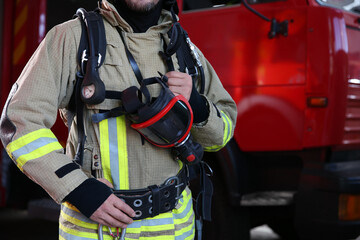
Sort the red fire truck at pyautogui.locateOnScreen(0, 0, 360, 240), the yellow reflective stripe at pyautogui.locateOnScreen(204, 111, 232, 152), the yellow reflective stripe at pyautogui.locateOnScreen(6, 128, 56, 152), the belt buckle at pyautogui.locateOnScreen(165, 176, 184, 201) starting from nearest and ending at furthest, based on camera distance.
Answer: the yellow reflective stripe at pyautogui.locateOnScreen(6, 128, 56, 152) < the belt buckle at pyautogui.locateOnScreen(165, 176, 184, 201) < the yellow reflective stripe at pyautogui.locateOnScreen(204, 111, 232, 152) < the red fire truck at pyautogui.locateOnScreen(0, 0, 360, 240)

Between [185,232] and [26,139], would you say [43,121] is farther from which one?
[185,232]

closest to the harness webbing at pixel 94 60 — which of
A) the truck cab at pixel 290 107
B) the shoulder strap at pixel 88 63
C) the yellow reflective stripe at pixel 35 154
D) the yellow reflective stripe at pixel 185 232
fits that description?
the shoulder strap at pixel 88 63

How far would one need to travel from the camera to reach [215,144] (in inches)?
72.7

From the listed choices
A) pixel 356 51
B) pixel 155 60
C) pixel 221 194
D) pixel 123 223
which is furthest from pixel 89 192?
pixel 356 51

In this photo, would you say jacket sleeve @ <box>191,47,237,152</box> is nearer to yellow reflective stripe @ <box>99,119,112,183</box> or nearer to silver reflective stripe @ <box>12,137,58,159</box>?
yellow reflective stripe @ <box>99,119,112,183</box>

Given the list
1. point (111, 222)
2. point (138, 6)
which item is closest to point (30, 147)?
point (111, 222)

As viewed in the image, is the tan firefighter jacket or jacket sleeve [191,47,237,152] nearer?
the tan firefighter jacket

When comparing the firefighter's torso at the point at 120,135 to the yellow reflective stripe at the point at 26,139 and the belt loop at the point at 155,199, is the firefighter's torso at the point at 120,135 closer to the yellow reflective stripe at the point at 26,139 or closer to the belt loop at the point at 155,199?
the belt loop at the point at 155,199

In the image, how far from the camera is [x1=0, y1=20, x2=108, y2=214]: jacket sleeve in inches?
57.3

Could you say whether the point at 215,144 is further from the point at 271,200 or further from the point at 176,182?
the point at 271,200

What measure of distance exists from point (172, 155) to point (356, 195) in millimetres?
1475

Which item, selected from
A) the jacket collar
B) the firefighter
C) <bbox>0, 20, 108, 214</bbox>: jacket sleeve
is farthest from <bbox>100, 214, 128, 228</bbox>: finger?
the jacket collar

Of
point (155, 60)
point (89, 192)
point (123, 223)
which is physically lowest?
point (123, 223)

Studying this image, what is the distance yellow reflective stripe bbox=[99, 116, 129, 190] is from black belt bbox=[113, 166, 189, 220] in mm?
39
